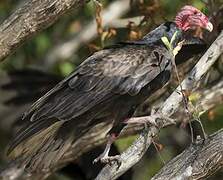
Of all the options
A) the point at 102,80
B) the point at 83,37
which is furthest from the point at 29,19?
the point at 83,37

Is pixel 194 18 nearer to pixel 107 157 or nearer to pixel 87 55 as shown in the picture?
pixel 107 157

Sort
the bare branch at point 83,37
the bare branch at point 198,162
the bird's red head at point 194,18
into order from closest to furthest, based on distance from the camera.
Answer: the bare branch at point 198,162 < the bird's red head at point 194,18 < the bare branch at point 83,37

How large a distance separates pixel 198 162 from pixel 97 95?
676 millimetres

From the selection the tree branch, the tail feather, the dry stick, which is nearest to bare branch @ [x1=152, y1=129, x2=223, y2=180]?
the dry stick

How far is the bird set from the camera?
15.3 feet

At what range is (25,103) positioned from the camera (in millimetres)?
6734

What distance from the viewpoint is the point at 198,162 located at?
4406 mm

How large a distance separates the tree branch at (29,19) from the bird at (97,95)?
→ 1.06ft

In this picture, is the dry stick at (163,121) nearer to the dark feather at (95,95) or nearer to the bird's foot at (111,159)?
the bird's foot at (111,159)

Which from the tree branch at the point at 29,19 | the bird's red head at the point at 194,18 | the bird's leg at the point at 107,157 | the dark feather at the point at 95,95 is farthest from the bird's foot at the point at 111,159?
the bird's red head at the point at 194,18

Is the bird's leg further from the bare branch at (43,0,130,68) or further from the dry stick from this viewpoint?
the bare branch at (43,0,130,68)

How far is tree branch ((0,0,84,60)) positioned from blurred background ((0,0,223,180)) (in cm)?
34

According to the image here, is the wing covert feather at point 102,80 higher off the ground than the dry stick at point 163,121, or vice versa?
the wing covert feather at point 102,80

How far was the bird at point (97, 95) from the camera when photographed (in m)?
4.67
